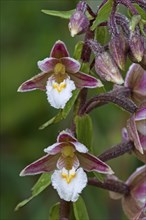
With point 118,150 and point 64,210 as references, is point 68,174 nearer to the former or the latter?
point 64,210

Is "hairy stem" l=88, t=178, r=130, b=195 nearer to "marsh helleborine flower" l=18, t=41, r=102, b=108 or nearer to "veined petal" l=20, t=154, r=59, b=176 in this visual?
"veined petal" l=20, t=154, r=59, b=176

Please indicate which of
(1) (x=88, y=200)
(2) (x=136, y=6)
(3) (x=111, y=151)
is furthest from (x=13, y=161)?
(2) (x=136, y=6)

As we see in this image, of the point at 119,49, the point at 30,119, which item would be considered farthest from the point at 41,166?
the point at 30,119

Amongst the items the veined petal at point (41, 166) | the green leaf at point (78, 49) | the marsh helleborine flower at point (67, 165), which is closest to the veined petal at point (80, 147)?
the marsh helleborine flower at point (67, 165)

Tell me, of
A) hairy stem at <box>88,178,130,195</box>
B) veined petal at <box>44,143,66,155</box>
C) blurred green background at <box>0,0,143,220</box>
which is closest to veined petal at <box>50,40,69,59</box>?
veined petal at <box>44,143,66,155</box>

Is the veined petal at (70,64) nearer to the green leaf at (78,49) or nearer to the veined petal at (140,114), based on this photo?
the green leaf at (78,49)

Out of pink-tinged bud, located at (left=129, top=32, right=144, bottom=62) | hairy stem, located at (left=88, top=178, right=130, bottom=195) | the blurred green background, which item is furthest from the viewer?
the blurred green background
